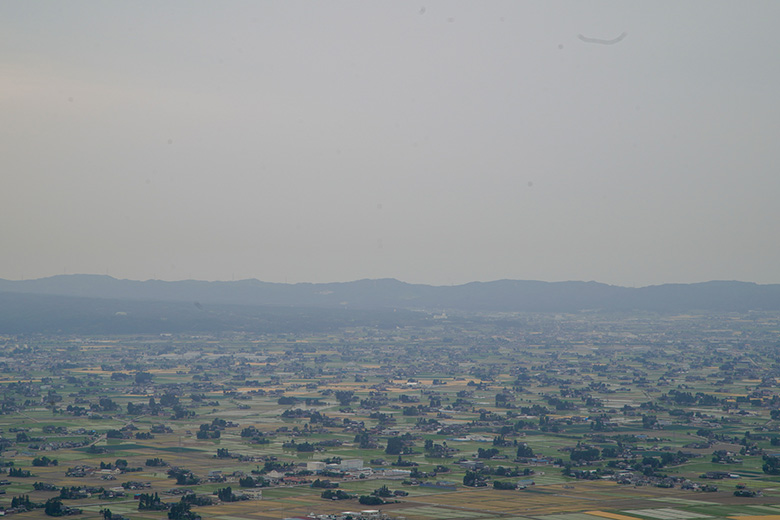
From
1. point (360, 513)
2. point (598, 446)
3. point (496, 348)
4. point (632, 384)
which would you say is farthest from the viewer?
point (496, 348)

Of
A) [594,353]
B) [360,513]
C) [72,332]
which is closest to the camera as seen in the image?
A: [360,513]

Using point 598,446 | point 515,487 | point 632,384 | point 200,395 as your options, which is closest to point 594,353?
point 632,384

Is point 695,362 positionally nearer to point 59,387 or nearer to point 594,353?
point 594,353

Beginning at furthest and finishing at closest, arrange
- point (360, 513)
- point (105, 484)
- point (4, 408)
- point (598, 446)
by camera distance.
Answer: point (4, 408), point (598, 446), point (105, 484), point (360, 513)

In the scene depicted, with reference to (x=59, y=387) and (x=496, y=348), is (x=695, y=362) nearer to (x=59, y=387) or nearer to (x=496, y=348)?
(x=496, y=348)

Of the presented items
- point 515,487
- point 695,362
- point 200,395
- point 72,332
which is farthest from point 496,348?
point 515,487

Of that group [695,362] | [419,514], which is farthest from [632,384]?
[419,514]

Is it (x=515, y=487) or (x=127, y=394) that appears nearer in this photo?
(x=515, y=487)

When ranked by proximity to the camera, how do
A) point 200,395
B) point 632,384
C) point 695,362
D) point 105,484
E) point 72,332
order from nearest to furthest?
point 105,484 → point 200,395 → point 632,384 → point 695,362 → point 72,332

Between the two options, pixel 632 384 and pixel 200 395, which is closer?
pixel 200 395

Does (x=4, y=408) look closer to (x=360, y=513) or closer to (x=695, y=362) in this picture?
(x=360, y=513)
